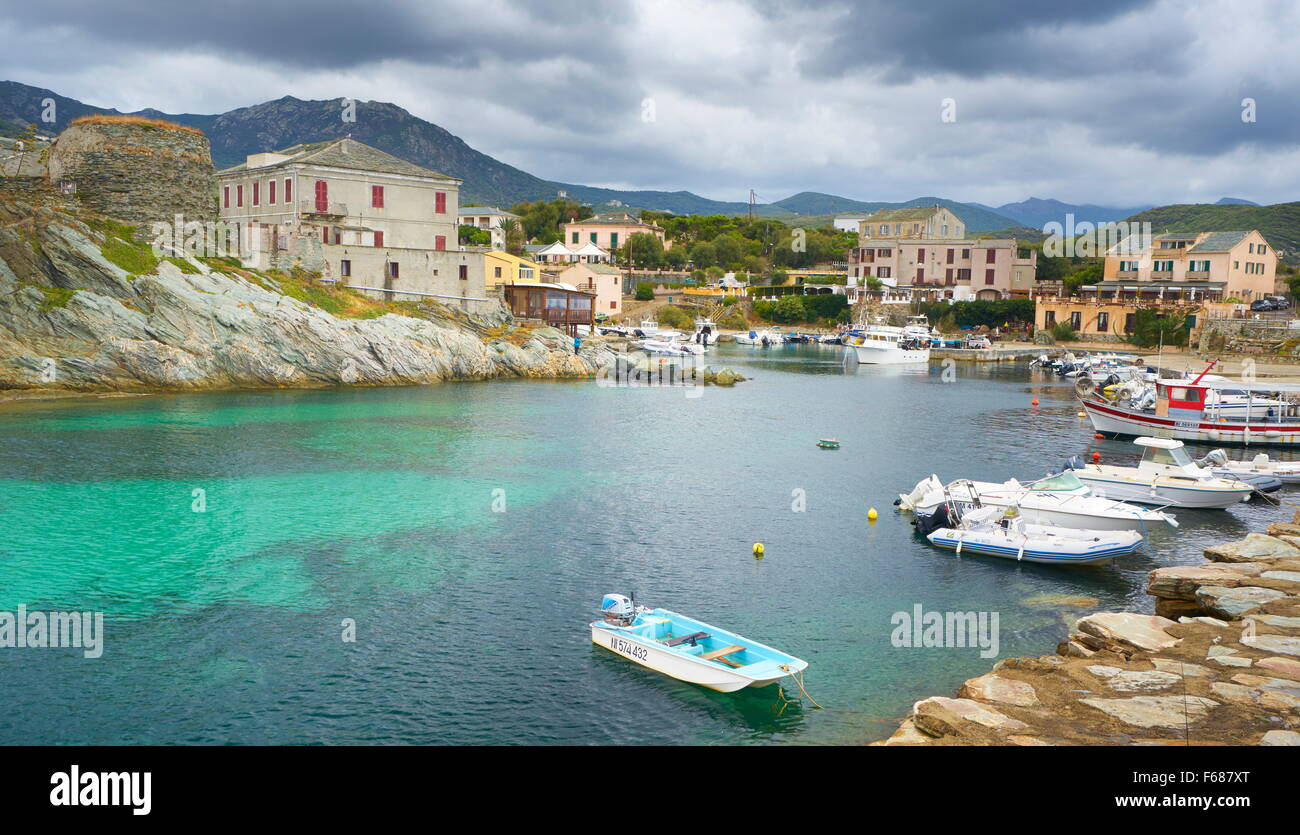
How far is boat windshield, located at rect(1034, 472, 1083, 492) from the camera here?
31312 mm

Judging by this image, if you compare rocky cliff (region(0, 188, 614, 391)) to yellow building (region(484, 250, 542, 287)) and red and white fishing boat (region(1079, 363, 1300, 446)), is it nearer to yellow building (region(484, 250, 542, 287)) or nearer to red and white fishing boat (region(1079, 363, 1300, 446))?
yellow building (region(484, 250, 542, 287))

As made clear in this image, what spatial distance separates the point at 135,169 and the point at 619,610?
190 feet

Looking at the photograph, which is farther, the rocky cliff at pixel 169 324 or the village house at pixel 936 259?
the village house at pixel 936 259

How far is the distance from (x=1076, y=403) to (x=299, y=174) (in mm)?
61044

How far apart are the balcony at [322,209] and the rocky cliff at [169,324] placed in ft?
19.3

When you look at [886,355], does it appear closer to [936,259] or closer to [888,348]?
[888,348]

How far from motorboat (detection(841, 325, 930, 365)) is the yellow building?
38565 millimetres

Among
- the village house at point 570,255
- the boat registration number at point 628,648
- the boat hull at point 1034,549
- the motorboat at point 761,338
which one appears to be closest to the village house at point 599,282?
the village house at point 570,255

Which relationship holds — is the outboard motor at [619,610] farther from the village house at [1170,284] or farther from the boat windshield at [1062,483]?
the village house at [1170,284]

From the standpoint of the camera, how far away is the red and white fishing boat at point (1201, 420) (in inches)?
1892

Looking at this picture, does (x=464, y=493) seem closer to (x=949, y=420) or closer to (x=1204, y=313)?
(x=949, y=420)

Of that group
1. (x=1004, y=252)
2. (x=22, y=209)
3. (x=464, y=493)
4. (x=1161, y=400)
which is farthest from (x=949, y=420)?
(x=1004, y=252)

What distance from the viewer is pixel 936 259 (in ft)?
425

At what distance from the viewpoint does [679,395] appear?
67375 millimetres
